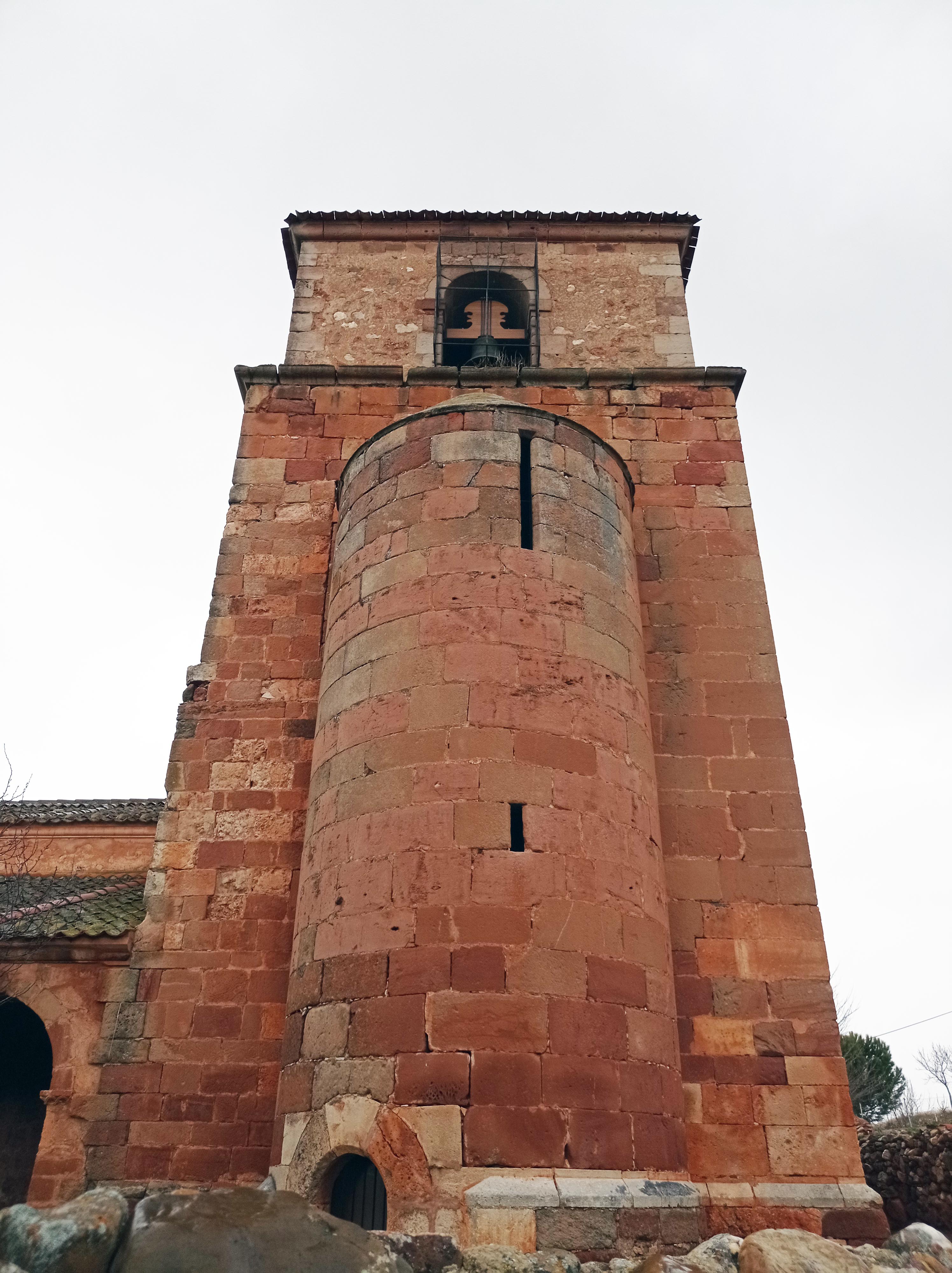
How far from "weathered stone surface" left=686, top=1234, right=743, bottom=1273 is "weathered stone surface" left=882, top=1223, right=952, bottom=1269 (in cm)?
75

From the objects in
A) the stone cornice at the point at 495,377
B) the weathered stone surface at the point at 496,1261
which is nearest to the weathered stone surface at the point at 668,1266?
the weathered stone surface at the point at 496,1261

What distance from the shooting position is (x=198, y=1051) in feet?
22.3

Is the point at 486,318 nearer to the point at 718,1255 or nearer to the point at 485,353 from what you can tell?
the point at 485,353

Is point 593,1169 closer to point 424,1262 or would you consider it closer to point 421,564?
point 424,1262

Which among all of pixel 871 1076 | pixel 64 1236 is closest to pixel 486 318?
pixel 64 1236

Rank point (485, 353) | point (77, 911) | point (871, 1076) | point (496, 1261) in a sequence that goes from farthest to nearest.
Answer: point (871, 1076)
point (485, 353)
point (77, 911)
point (496, 1261)

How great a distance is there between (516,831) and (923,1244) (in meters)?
2.97

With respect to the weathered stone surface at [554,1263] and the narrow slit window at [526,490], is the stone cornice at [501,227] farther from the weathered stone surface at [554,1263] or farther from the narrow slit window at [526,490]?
the weathered stone surface at [554,1263]

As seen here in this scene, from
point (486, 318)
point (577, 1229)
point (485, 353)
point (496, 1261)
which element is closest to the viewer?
point (496, 1261)

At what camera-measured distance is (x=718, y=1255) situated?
4.30 meters

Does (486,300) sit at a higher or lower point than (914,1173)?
higher

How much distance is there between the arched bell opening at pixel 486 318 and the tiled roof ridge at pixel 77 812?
692 centimetres

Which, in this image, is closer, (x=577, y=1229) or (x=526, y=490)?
(x=577, y=1229)

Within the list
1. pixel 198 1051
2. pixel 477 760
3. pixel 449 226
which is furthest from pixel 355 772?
pixel 449 226
